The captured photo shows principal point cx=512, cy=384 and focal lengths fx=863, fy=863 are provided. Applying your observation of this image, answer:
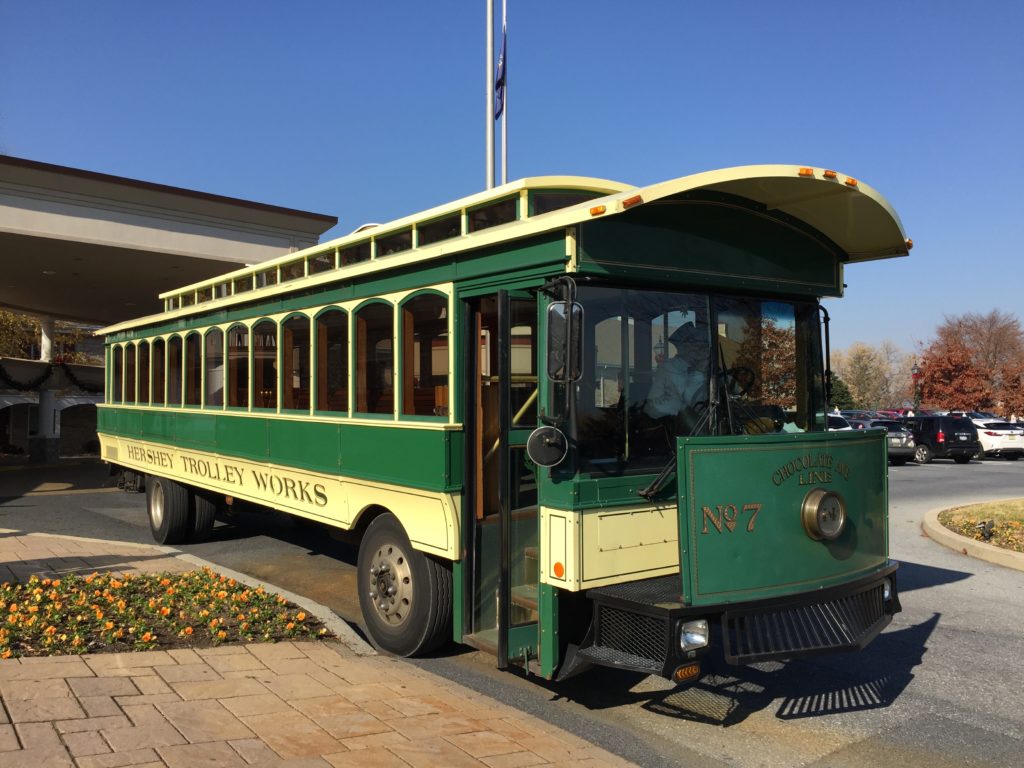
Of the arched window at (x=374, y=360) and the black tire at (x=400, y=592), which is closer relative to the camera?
the black tire at (x=400, y=592)

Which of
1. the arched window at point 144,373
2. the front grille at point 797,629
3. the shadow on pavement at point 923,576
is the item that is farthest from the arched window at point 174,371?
the shadow on pavement at point 923,576

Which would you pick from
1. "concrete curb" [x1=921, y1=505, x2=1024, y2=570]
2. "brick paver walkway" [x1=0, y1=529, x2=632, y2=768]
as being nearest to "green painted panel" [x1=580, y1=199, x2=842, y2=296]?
"brick paver walkway" [x1=0, y1=529, x2=632, y2=768]

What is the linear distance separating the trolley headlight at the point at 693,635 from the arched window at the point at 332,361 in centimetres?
335

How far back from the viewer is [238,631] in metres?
5.85

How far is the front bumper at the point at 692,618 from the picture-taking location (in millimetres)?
4145

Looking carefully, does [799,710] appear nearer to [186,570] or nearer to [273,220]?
[186,570]

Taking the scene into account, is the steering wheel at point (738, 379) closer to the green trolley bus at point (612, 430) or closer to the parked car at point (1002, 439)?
the green trolley bus at point (612, 430)

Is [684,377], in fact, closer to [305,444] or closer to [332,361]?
[332,361]

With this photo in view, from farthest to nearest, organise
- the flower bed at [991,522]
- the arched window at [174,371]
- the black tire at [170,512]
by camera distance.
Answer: the flower bed at [991,522] → the black tire at [170,512] → the arched window at [174,371]

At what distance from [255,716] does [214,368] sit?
17.7ft

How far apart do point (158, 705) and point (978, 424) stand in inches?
1254

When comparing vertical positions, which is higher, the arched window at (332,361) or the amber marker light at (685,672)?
the arched window at (332,361)

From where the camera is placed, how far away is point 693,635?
416 cm

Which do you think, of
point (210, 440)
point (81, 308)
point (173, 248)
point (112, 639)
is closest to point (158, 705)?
point (112, 639)
